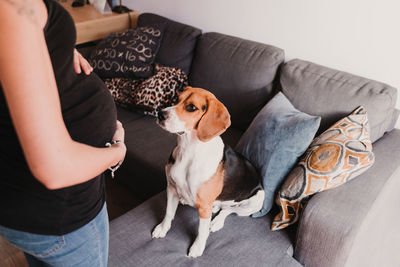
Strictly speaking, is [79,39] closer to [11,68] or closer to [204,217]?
[204,217]

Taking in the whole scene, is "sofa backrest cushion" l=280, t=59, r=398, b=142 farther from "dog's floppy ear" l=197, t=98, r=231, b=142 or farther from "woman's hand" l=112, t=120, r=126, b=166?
"woman's hand" l=112, t=120, r=126, b=166

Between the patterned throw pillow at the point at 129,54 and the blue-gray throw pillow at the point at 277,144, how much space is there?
122 centimetres

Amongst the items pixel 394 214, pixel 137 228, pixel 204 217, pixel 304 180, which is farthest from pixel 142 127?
pixel 394 214

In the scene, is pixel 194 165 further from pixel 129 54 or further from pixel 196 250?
pixel 129 54

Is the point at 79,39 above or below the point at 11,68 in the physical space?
below

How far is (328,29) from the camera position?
1.88 metres

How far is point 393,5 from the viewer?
1.62m

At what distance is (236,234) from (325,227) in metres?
0.40

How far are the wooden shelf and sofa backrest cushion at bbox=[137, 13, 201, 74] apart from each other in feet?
2.30

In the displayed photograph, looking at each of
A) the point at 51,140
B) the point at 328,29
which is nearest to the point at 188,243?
the point at 51,140

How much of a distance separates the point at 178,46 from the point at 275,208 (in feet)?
4.88

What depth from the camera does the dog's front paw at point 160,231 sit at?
1396 mm

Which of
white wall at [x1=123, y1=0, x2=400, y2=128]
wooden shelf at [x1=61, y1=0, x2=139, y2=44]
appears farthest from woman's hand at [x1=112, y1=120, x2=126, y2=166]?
wooden shelf at [x1=61, y1=0, x2=139, y2=44]

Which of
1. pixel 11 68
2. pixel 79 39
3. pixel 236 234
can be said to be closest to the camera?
pixel 11 68
